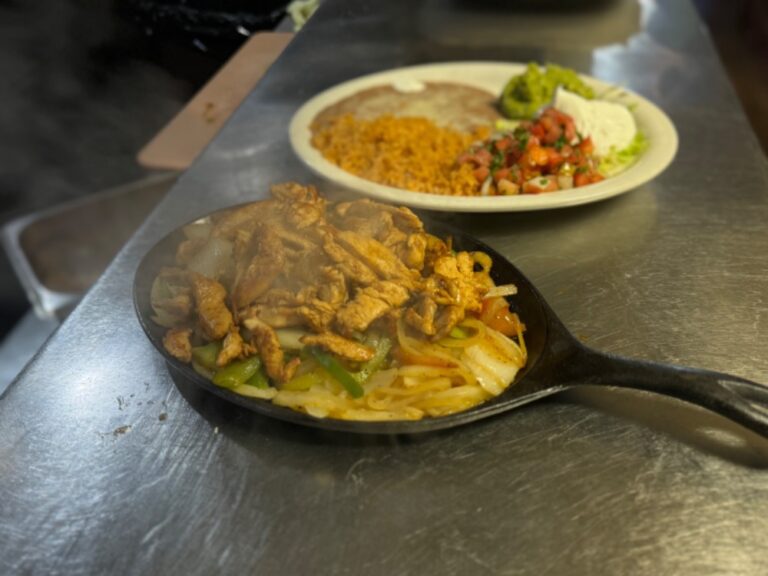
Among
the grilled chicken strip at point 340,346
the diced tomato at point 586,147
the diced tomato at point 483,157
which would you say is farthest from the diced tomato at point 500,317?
the diced tomato at point 586,147

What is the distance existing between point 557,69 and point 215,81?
6.15 feet

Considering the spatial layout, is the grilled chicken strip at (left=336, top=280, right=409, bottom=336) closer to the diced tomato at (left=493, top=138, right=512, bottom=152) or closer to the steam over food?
the steam over food

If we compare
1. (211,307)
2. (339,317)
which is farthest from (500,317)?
(211,307)

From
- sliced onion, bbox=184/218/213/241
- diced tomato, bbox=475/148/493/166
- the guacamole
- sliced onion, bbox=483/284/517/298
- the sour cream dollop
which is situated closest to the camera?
sliced onion, bbox=483/284/517/298

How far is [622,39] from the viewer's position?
4207 millimetres

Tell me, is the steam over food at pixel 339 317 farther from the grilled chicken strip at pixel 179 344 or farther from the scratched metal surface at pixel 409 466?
the scratched metal surface at pixel 409 466

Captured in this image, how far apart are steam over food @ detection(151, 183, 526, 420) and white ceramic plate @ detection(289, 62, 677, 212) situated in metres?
0.53

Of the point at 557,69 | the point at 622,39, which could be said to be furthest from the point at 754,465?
the point at 622,39

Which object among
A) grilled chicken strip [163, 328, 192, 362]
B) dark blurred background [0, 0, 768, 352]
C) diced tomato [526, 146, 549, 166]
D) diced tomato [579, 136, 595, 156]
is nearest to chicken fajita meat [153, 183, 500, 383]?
grilled chicken strip [163, 328, 192, 362]

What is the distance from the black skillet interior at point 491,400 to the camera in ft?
4.75

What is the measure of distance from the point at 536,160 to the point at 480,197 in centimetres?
32

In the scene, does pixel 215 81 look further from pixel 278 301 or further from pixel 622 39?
pixel 622 39

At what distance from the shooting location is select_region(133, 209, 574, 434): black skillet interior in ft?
4.75

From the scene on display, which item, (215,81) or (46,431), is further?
(215,81)
